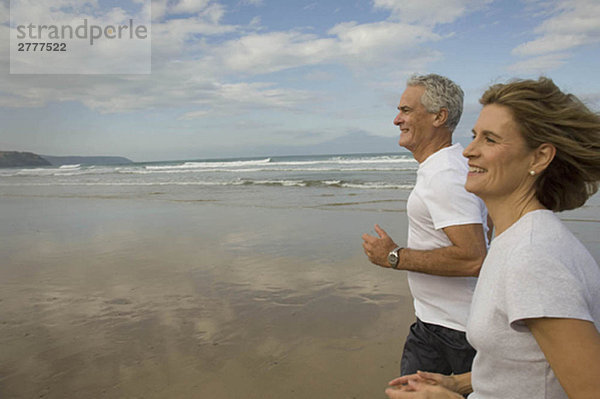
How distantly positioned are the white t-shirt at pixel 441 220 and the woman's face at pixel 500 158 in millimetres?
627

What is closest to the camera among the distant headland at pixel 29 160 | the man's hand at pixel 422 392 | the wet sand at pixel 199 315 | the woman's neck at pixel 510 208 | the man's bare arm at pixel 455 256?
the woman's neck at pixel 510 208

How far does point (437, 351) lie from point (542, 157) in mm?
1350

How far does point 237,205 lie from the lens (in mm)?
13578

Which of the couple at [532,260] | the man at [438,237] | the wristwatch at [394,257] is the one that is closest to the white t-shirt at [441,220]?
the man at [438,237]

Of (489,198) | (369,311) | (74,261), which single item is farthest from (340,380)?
(74,261)

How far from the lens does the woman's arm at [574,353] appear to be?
1.03 m

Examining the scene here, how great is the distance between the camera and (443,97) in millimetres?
2393

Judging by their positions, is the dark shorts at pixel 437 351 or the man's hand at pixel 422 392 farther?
the dark shorts at pixel 437 351

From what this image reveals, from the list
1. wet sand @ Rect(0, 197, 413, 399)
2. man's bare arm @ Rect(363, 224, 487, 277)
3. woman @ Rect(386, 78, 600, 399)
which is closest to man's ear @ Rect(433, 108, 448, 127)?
man's bare arm @ Rect(363, 224, 487, 277)

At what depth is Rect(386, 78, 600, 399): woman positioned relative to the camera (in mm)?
1050

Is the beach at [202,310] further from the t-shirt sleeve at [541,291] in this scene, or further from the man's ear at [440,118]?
the t-shirt sleeve at [541,291]

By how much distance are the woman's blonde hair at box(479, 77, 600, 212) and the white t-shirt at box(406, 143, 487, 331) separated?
0.68 metres

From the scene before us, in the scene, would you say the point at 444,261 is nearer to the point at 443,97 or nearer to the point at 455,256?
the point at 455,256

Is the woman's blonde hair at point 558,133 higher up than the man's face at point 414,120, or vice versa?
the man's face at point 414,120
